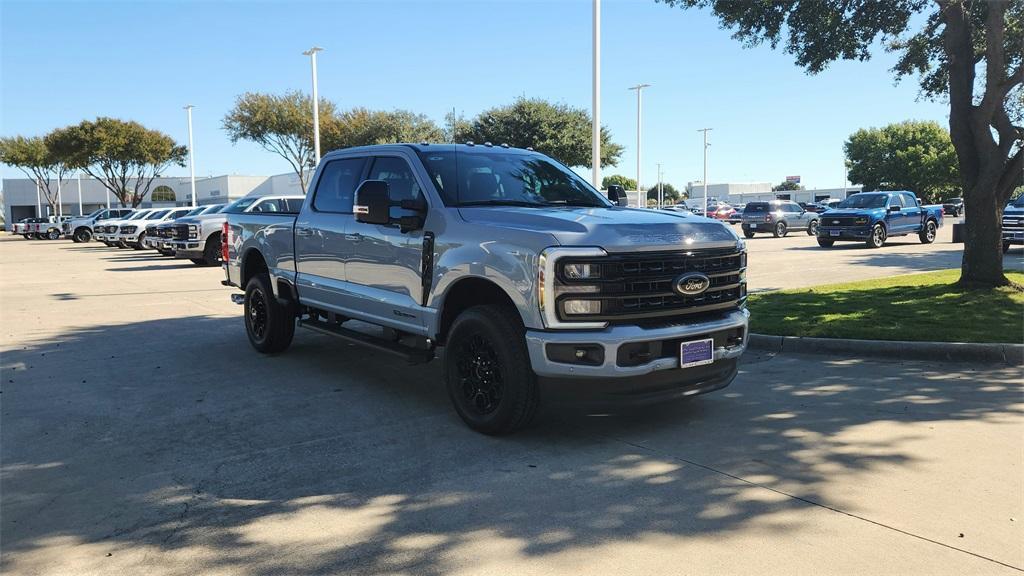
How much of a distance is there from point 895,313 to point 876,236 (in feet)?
Result: 56.3

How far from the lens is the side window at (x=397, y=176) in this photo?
628cm

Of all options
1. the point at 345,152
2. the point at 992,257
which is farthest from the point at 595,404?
the point at 992,257

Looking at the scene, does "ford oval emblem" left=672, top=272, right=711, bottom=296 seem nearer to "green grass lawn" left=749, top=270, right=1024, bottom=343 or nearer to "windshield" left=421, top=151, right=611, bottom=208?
"windshield" left=421, top=151, right=611, bottom=208

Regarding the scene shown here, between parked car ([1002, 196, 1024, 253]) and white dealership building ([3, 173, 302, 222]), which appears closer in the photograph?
parked car ([1002, 196, 1024, 253])

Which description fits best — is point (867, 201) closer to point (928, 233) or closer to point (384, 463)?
point (928, 233)

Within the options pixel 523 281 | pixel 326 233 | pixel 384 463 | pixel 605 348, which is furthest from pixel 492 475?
pixel 326 233

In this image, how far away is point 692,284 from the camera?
511 centimetres

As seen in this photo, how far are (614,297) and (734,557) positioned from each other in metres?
1.88

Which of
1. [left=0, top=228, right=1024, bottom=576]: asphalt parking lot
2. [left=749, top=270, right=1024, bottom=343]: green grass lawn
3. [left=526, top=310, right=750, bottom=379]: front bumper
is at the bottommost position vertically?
[left=0, top=228, right=1024, bottom=576]: asphalt parking lot

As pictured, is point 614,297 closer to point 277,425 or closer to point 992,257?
point 277,425

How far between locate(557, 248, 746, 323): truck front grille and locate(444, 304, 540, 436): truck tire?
0.46 metres

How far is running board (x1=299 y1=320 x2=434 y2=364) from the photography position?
596cm

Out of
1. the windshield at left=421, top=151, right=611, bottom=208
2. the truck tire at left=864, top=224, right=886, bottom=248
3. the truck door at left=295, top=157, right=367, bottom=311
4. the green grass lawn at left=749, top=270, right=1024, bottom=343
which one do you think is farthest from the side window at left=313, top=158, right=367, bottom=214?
the truck tire at left=864, top=224, right=886, bottom=248

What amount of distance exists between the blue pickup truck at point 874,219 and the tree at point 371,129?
1024 inches
